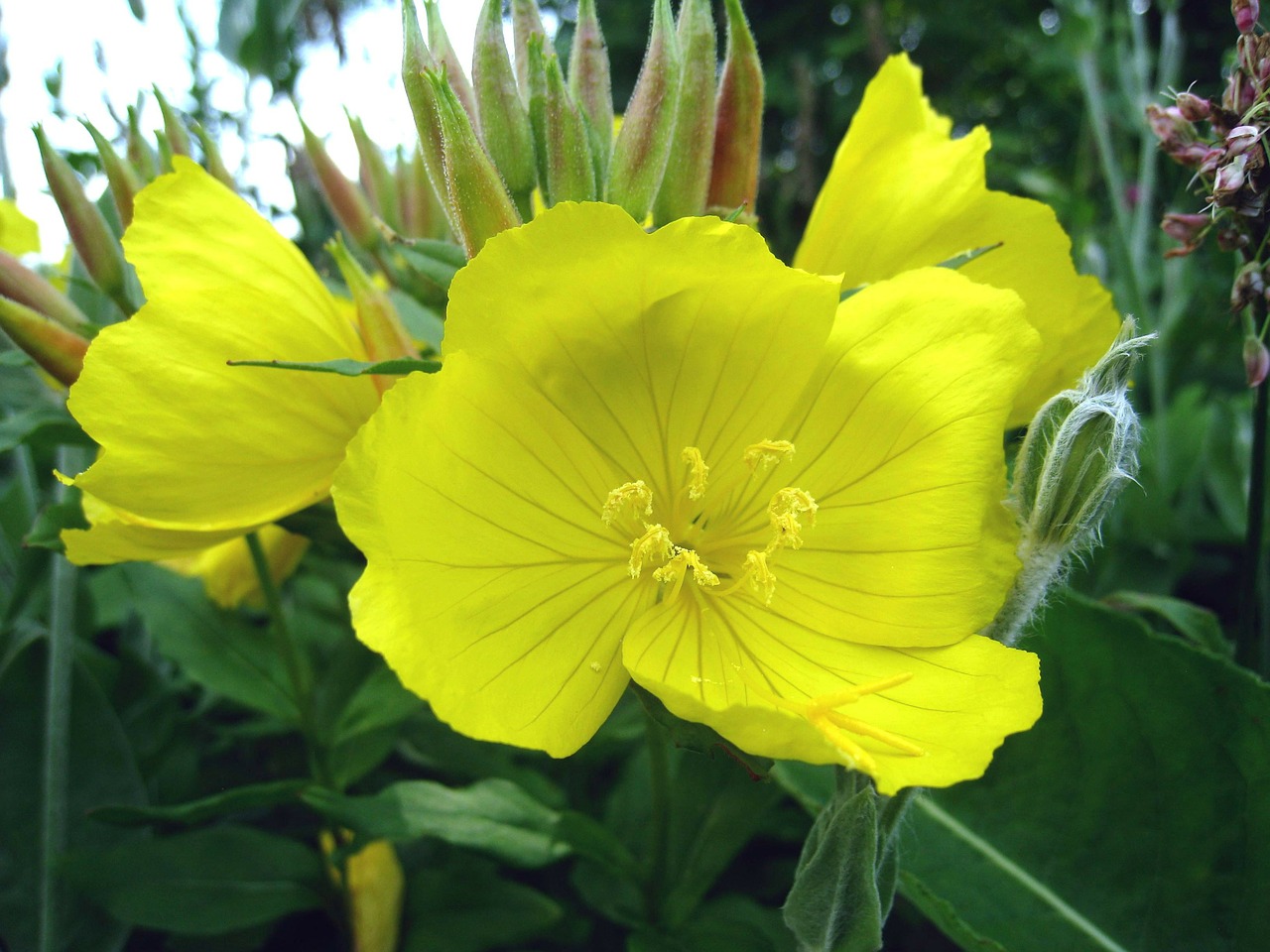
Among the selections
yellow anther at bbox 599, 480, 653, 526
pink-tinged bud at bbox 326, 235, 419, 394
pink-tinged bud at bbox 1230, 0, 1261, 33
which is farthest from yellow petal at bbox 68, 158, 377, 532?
pink-tinged bud at bbox 1230, 0, 1261, 33

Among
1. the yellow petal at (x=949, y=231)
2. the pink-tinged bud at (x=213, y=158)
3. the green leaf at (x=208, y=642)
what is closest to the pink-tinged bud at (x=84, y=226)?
the pink-tinged bud at (x=213, y=158)

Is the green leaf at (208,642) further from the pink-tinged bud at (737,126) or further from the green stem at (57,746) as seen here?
the pink-tinged bud at (737,126)

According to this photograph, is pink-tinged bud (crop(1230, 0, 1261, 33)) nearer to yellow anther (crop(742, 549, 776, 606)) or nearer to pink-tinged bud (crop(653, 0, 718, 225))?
pink-tinged bud (crop(653, 0, 718, 225))

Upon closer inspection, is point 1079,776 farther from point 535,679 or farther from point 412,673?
point 412,673

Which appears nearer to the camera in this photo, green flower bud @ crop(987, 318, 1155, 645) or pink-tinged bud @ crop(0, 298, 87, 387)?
green flower bud @ crop(987, 318, 1155, 645)

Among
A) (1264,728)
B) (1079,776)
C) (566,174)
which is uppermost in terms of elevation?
(566,174)

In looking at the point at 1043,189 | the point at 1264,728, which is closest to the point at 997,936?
the point at 1264,728

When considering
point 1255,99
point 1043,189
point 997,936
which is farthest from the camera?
A: point 1043,189

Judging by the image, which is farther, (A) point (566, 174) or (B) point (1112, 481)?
(A) point (566, 174)
